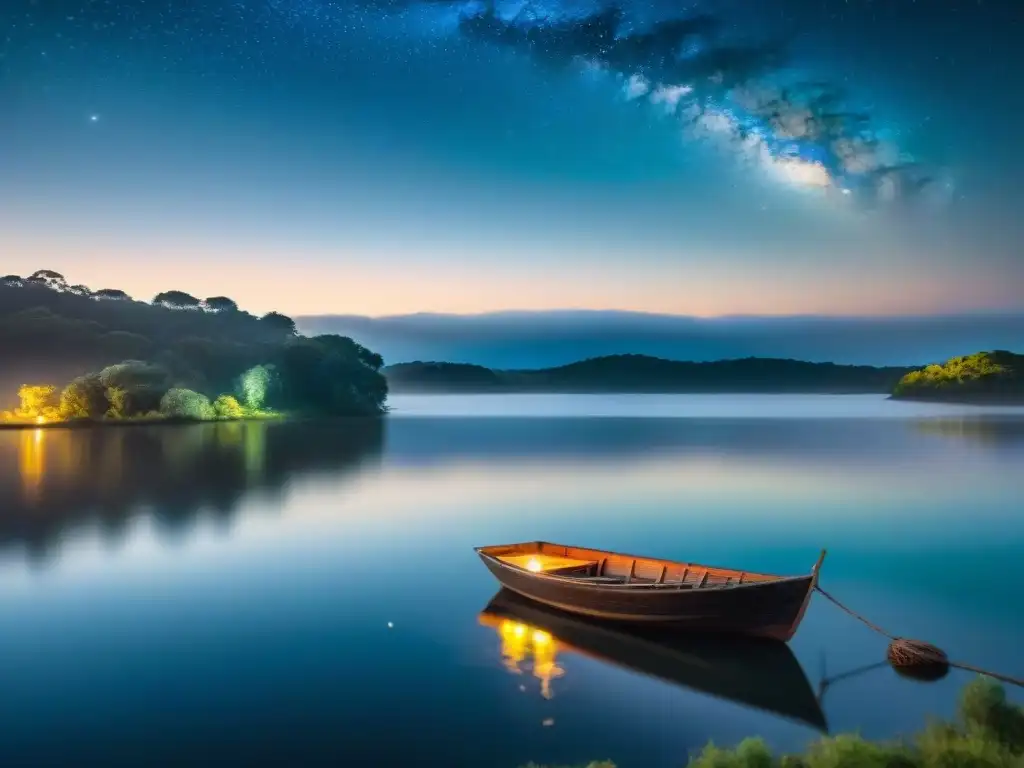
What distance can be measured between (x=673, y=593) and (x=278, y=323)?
121 metres

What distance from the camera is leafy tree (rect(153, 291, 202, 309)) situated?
131 metres

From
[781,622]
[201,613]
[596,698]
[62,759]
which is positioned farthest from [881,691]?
[201,613]

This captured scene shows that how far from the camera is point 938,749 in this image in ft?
26.6

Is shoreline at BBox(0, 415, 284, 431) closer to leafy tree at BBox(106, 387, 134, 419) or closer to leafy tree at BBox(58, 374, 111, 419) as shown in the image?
leafy tree at BBox(106, 387, 134, 419)

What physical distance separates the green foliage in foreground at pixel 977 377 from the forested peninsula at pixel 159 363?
105 meters

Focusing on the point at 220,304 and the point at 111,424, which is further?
the point at 220,304

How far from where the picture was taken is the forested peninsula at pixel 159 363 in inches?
3162

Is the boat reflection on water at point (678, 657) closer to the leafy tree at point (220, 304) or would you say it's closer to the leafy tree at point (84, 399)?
the leafy tree at point (84, 399)

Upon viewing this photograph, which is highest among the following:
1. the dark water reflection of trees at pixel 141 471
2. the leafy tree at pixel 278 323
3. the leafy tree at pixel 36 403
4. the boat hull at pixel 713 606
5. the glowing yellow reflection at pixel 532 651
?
the leafy tree at pixel 278 323

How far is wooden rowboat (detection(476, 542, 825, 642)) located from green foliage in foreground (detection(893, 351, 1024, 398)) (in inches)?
6168

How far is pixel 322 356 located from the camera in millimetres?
108250

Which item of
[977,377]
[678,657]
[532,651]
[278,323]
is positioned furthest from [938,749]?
[977,377]

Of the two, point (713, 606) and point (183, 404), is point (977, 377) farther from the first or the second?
point (713, 606)

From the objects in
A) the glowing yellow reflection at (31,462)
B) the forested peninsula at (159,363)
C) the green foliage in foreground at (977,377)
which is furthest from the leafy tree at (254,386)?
the green foliage in foreground at (977,377)
